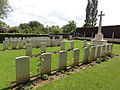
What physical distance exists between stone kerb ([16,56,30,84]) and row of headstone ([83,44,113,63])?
343 centimetres

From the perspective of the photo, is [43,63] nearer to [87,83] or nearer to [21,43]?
[87,83]

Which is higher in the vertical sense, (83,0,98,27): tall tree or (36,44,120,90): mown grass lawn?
(83,0,98,27): tall tree

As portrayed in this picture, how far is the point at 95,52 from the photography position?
6332mm

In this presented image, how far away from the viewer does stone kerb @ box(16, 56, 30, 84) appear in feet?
10.2

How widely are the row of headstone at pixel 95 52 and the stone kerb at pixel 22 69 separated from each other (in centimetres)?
343

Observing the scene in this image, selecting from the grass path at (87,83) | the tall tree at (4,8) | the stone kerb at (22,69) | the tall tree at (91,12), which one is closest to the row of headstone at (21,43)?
the stone kerb at (22,69)

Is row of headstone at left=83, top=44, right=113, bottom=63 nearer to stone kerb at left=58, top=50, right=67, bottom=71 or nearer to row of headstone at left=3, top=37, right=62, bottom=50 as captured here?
stone kerb at left=58, top=50, right=67, bottom=71

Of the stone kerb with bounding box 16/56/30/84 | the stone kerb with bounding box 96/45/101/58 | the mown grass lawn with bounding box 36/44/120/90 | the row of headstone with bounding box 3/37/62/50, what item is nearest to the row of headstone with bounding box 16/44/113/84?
the stone kerb with bounding box 16/56/30/84

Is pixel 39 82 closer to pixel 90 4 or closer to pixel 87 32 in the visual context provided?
pixel 87 32

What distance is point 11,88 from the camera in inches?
116

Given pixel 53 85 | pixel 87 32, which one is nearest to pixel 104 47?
pixel 53 85

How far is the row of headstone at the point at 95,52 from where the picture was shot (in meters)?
5.62

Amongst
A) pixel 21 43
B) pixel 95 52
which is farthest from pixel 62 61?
pixel 21 43

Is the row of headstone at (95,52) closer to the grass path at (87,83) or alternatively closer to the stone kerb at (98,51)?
the stone kerb at (98,51)
